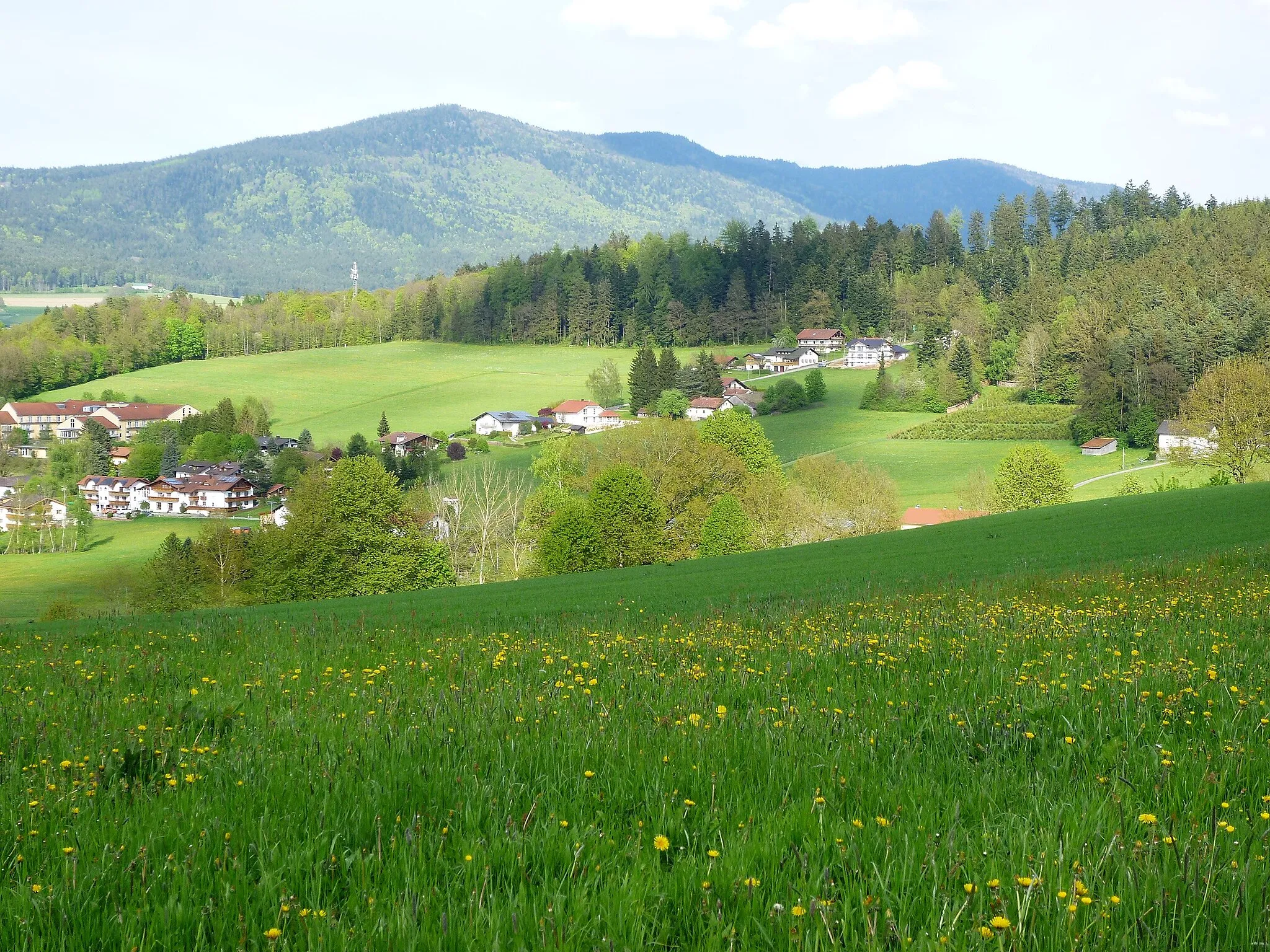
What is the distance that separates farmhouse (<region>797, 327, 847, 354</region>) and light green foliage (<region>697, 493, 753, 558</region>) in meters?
122

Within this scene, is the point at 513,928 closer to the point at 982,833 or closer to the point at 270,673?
the point at 982,833

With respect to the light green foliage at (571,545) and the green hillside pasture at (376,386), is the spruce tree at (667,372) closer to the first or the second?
the green hillside pasture at (376,386)

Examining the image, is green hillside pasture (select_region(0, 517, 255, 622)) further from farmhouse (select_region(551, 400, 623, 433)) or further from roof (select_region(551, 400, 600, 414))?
roof (select_region(551, 400, 600, 414))

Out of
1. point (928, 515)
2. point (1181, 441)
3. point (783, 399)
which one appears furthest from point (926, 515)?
point (783, 399)

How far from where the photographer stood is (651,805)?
429 centimetres

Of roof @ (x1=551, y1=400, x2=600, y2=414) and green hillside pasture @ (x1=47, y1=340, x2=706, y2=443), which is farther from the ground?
green hillside pasture @ (x1=47, y1=340, x2=706, y2=443)

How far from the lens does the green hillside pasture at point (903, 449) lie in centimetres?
9950

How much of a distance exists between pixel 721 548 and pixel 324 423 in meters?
101

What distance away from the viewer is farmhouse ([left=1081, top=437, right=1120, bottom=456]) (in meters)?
109

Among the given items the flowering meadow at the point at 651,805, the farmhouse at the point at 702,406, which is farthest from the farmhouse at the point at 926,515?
the flowering meadow at the point at 651,805

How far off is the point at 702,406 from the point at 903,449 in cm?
4016

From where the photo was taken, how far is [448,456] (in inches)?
4914

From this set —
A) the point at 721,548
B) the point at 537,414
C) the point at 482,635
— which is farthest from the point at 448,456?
the point at 482,635

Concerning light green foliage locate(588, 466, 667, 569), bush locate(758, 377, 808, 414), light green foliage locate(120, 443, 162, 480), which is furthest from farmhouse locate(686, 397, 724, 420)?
light green foliage locate(120, 443, 162, 480)
